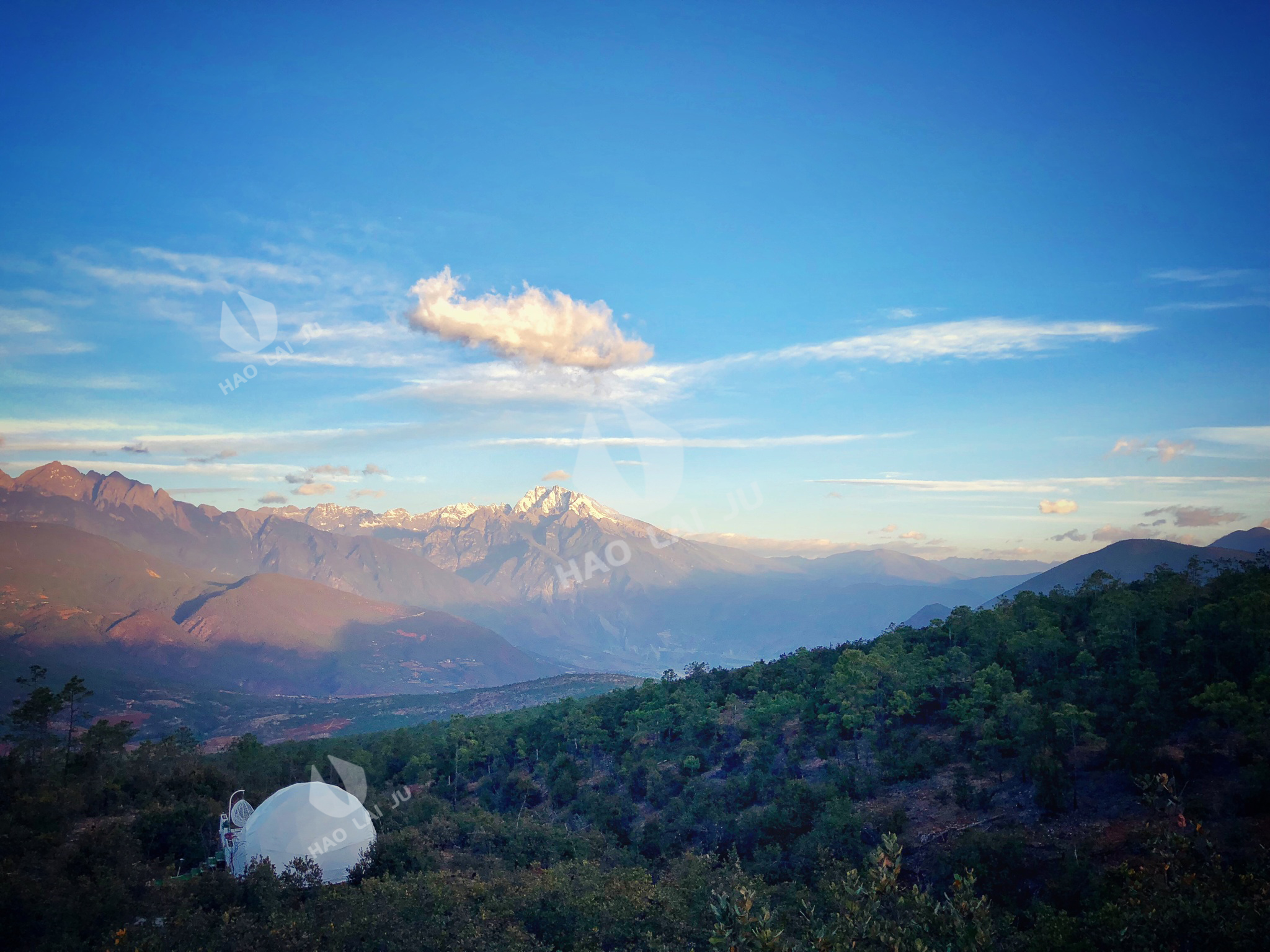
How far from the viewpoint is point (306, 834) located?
3572cm

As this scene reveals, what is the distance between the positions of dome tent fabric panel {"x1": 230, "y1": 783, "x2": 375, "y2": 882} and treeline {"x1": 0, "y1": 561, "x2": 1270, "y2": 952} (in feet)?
6.70

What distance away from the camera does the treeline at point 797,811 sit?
18.8 m

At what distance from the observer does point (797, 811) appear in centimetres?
3700

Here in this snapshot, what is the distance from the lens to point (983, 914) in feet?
50.5

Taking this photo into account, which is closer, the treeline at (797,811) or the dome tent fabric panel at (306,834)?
the treeline at (797,811)

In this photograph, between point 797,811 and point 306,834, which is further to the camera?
point 797,811

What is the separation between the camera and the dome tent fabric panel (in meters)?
35.1

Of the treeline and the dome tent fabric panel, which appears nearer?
the treeline

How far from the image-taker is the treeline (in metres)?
18.8

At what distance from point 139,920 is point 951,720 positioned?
4751 centimetres

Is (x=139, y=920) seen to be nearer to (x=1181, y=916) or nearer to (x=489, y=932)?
(x=489, y=932)

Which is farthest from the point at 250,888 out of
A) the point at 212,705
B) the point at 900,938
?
the point at 212,705

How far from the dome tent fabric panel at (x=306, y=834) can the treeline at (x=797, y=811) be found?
2.04 meters

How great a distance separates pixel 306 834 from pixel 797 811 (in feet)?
88.1
